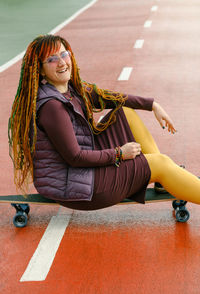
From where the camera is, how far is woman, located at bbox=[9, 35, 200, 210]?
3.61 m

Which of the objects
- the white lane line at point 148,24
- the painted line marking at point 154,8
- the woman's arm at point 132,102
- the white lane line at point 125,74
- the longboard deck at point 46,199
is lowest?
the painted line marking at point 154,8

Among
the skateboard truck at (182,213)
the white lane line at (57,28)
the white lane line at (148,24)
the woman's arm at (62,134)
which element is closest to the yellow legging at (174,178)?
the skateboard truck at (182,213)

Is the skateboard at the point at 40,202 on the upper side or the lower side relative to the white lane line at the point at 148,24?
upper

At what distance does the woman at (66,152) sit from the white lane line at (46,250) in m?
0.35

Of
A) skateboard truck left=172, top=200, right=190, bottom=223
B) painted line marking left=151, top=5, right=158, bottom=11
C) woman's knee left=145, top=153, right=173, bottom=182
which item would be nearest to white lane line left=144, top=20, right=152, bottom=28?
painted line marking left=151, top=5, right=158, bottom=11

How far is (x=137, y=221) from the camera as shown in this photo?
4.12 metres

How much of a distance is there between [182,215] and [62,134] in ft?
3.76

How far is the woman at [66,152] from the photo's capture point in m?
3.61

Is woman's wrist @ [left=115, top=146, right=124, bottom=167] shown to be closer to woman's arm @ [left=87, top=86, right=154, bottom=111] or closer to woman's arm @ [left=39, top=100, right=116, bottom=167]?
woman's arm @ [left=39, top=100, right=116, bottom=167]

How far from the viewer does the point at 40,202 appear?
4.00m

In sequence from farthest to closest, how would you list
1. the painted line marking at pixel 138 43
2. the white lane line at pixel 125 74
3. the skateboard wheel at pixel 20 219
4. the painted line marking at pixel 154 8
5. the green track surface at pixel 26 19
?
the painted line marking at pixel 154 8, the green track surface at pixel 26 19, the painted line marking at pixel 138 43, the white lane line at pixel 125 74, the skateboard wheel at pixel 20 219

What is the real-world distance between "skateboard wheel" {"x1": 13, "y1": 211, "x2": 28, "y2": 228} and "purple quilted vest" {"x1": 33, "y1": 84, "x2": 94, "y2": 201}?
41 centimetres

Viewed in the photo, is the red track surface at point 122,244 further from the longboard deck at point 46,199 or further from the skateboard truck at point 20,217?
the longboard deck at point 46,199

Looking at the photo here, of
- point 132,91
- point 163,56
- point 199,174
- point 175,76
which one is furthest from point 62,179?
point 163,56
